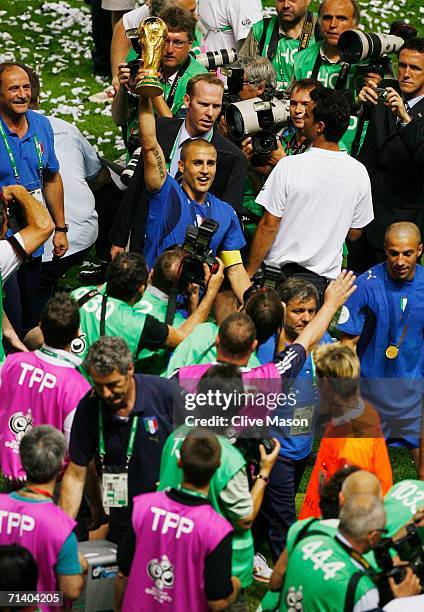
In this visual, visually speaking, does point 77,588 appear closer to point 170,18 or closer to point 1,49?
point 170,18

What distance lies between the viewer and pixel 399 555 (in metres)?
5.22

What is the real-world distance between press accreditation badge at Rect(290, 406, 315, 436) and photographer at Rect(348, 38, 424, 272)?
2730 millimetres

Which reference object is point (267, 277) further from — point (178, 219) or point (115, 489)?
point (115, 489)

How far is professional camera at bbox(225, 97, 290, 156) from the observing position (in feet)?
28.1

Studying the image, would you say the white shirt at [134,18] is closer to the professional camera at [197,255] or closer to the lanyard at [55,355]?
the professional camera at [197,255]

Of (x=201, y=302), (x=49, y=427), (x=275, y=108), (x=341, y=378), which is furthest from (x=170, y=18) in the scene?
(x=49, y=427)

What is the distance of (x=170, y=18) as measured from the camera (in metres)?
9.12

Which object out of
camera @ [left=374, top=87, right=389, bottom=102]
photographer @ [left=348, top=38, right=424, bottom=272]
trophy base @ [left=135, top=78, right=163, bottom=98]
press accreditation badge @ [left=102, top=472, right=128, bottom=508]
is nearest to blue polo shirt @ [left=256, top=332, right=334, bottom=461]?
press accreditation badge @ [left=102, top=472, right=128, bottom=508]

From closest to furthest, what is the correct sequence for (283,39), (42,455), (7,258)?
1. (42,455)
2. (7,258)
3. (283,39)

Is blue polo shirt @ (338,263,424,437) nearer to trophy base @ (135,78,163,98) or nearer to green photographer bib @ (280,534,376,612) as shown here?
trophy base @ (135,78,163,98)

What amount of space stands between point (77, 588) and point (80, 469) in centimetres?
69

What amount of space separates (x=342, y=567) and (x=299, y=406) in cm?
167

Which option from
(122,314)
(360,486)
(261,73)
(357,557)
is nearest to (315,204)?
(261,73)

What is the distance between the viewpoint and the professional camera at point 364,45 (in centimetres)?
909
